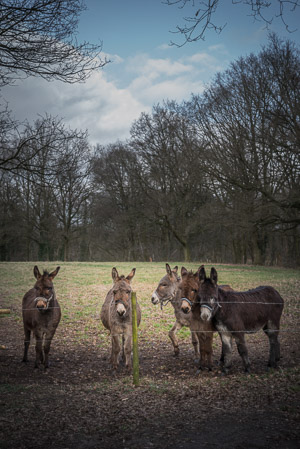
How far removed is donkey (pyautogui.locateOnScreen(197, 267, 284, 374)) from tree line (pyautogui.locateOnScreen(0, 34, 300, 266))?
36.5ft

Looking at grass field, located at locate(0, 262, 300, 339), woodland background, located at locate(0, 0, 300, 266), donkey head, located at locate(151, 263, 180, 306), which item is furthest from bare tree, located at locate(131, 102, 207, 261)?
donkey head, located at locate(151, 263, 180, 306)

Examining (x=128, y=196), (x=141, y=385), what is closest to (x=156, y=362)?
(x=141, y=385)

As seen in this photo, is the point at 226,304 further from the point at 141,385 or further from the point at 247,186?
the point at 247,186

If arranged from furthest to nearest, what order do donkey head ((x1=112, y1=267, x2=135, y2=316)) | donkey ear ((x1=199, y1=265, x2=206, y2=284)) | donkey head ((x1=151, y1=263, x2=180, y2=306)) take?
1. donkey head ((x1=151, y1=263, x2=180, y2=306))
2. donkey head ((x1=112, y1=267, x2=135, y2=316))
3. donkey ear ((x1=199, y1=265, x2=206, y2=284))

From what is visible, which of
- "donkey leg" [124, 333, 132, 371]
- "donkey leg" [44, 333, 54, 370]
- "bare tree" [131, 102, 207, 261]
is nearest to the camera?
"donkey leg" [124, 333, 132, 371]

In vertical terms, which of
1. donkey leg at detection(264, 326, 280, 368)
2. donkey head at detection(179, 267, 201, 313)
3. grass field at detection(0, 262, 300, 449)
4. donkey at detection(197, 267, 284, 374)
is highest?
donkey head at detection(179, 267, 201, 313)

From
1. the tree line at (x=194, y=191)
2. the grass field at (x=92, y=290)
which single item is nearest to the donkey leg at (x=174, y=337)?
the grass field at (x=92, y=290)

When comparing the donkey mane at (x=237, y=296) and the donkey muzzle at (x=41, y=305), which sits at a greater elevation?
the donkey mane at (x=237, y=296)

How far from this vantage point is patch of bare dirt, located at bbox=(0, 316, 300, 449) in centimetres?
396

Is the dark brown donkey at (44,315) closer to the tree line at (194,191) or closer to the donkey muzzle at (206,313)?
the donkey muzzle at (206,313)

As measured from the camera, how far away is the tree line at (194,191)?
75.8 ft

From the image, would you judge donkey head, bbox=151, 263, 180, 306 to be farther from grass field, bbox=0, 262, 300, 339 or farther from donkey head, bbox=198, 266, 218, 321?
grass field, bbox=0, 262, 300, 339

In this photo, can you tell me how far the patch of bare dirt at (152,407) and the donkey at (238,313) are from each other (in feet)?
1.56

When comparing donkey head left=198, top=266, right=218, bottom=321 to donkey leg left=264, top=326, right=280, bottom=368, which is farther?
A: donkey leg left=264, top=326, right=280, bottom=368
